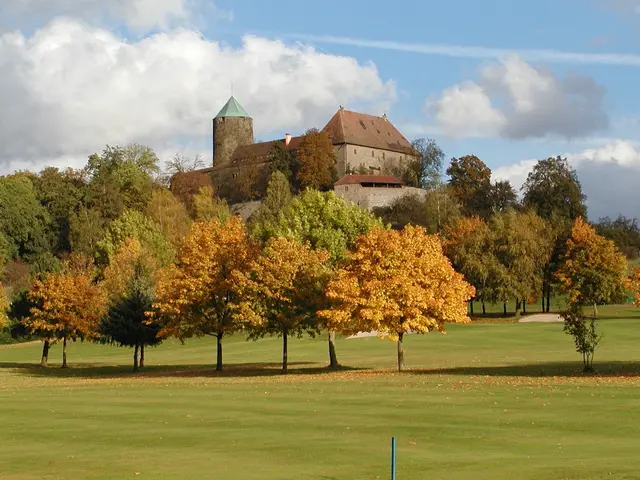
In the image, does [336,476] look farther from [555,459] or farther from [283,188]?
[283,188]

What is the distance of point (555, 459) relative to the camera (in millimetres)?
19953

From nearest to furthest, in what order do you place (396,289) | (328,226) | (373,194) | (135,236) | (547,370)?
1. (547,370)
2. (396,289)
3. (328,226)
4. (135,236)
5. (373,194)

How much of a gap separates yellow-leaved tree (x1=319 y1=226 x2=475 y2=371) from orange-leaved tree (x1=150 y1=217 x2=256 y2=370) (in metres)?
7.47

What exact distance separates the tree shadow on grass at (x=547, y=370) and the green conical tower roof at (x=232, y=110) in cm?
13873

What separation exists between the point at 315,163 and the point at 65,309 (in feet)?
258

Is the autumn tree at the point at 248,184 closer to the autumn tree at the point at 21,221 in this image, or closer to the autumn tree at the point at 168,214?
the autumn tree at the point at 168,214

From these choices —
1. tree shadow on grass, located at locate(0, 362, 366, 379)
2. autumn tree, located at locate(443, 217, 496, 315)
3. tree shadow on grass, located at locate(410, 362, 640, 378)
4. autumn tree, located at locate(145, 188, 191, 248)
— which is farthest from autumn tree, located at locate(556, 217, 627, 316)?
autumn tree, located at locate(145, 188, 191, 248)

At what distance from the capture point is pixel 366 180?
13912 cm

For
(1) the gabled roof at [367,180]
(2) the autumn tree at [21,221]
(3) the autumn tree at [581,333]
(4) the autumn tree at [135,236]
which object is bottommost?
(3) the autumn tree at [581,333]

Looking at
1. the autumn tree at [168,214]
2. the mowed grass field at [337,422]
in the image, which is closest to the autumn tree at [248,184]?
the autumn tree at [168,214]

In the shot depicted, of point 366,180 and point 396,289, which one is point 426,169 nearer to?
Result: point 366,180

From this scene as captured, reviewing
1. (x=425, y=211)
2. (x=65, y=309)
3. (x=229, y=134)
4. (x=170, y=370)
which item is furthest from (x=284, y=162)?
(x=170, y=370)

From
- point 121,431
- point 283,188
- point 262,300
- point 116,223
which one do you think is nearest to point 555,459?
point 121,431

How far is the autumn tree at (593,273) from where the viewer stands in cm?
8806
